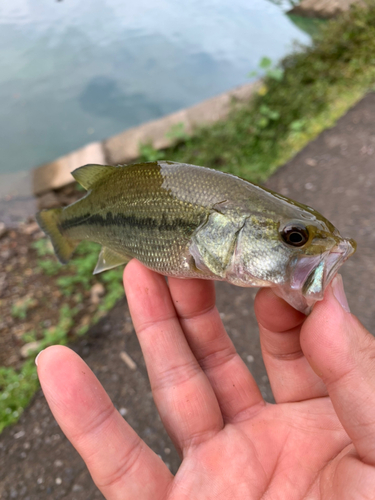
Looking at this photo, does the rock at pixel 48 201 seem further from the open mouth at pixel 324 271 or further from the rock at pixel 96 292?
the open mouth at pixel 324 271

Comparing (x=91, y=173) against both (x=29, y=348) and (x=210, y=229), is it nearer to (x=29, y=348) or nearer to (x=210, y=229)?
(x=210, y=229)

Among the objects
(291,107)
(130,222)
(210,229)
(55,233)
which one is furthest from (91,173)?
(291,107)

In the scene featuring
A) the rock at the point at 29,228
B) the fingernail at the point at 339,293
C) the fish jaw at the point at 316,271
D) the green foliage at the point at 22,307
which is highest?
the fish jaw at the point at 316,271

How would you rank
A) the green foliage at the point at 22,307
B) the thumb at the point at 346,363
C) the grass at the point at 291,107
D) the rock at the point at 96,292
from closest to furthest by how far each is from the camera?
the thumb at the point at 346,363
the green foliage at the point at 22,307
the rock at the point at 96,292
the grass at the point at 291,107

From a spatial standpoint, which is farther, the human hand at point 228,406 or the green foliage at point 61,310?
the green foliage at point 61,310

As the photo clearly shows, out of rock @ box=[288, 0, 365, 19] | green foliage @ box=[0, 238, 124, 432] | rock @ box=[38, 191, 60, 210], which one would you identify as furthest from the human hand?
rock @ box=[288, 0, 365, 19]

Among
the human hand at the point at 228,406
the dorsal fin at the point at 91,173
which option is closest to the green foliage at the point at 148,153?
the dorsal fin at the point at 91,173

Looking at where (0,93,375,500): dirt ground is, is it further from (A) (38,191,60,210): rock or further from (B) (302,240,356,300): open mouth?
(A) (38,191,60,210): rock
